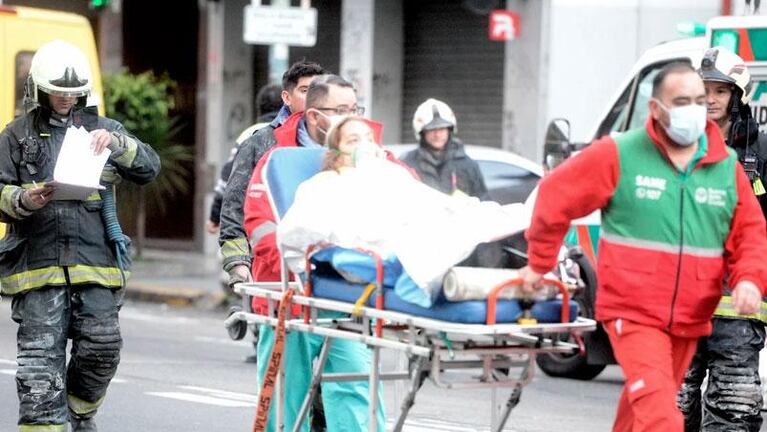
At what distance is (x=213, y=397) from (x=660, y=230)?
4668 mm

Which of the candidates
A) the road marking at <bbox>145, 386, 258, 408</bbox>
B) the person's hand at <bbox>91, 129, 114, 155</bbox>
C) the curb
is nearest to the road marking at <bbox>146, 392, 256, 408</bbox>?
the road marking at <bbox>145, 386, 258, 408</bbox>

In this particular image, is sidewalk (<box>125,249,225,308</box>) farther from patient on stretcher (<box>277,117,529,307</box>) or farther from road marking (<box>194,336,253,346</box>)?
patient on stretcher (<box>277,117,529,307</box>)

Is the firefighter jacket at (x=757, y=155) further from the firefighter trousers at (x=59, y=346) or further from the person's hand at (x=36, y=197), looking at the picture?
the person's hand at (x=36, y=197)

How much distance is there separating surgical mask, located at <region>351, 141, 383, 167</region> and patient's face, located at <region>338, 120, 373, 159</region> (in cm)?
2

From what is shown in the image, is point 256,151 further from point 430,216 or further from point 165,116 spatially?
point 165,116

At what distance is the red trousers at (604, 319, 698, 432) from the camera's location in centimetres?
541

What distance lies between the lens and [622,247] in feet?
18.3

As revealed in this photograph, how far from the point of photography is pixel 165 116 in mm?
19125

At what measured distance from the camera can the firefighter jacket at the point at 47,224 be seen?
679 cm

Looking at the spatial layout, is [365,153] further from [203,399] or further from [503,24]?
[503,24]

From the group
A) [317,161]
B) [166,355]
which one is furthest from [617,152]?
[166,355]

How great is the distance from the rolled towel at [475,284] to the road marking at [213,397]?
4.30 metres

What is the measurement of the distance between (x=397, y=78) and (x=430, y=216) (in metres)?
15.3

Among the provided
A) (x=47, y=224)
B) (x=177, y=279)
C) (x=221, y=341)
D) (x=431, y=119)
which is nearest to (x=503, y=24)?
(x=177, y=279)
